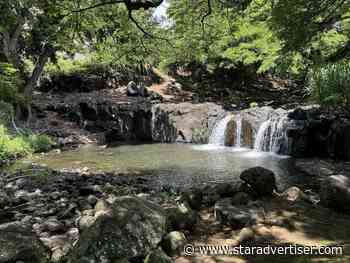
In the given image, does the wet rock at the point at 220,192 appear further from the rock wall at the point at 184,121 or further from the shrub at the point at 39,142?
the rock wall at the point at 184,121

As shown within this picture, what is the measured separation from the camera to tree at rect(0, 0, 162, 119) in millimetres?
7443

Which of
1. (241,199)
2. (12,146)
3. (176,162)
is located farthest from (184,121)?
(241,199)

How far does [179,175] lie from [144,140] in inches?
388

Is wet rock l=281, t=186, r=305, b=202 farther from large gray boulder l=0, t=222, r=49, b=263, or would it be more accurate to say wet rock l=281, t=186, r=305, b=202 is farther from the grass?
the grass

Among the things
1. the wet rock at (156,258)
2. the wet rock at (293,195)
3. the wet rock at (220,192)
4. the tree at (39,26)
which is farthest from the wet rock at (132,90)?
the wet rock at (156,258)

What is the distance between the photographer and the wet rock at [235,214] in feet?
17.2

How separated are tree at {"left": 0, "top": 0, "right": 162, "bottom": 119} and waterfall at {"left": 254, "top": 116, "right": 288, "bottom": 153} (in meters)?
6.82

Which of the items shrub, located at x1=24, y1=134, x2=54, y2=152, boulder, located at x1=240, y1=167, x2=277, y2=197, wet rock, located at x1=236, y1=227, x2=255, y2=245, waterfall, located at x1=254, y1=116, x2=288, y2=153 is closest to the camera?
wet rock, located at x1=236, y1=227, x2=255, y2=245

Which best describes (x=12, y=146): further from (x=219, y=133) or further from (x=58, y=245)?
(x=58, y=245)

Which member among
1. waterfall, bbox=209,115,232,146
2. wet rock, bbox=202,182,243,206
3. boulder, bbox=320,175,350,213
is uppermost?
waterfall, bbox=209,115,232,146

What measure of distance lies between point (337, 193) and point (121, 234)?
3789 mm

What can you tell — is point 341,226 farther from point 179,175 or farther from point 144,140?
point 144,140

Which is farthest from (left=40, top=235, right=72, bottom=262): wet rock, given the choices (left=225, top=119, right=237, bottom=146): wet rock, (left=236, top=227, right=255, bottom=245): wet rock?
(left=225, top=119, right=237, bottom=146): wet rock

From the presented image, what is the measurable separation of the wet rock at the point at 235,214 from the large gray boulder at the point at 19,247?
2707mm
